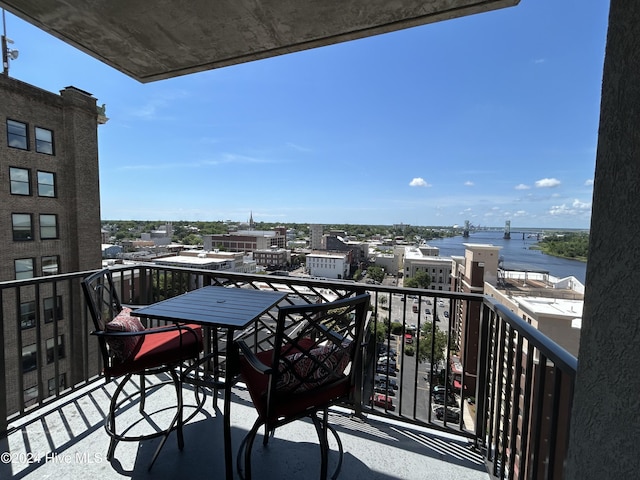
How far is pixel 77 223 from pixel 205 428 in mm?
17272

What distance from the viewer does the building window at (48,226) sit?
13539 millimetres

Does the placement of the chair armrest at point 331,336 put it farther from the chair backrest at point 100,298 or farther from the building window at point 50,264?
the building window at point 50,264

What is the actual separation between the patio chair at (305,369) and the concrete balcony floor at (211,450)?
0.37 metres

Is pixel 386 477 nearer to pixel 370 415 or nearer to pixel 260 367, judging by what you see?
pixel 370 415

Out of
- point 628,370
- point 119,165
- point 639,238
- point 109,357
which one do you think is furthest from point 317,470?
point 119,165

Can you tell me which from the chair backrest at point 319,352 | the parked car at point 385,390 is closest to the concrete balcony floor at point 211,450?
the parked car at point 385,390

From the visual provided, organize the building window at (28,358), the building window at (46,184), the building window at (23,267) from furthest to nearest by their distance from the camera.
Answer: the building window at (46,184), the building window at (23,267), the building window at (28,358)

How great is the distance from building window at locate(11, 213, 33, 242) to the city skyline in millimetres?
3332

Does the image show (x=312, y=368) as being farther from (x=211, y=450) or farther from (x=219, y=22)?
(x=219, y=22)

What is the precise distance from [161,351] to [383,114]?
1365cm

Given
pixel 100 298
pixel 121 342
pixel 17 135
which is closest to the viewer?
pixel 121 342

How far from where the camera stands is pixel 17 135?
1254cm

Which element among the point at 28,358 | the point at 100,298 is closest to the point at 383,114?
the point at 100,298

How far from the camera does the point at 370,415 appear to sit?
2.29 m
